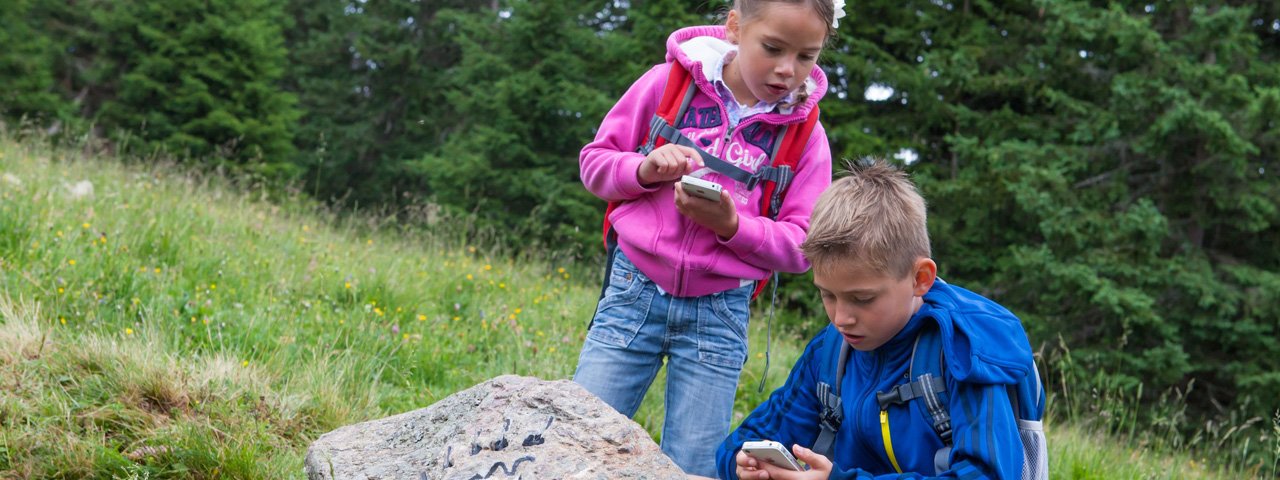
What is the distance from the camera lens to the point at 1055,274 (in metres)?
8.59

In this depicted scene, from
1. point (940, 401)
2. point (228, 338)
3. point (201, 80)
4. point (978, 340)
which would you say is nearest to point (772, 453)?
point (940, 401)

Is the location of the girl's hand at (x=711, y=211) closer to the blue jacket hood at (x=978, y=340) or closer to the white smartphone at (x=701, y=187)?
the white smartphone at (x=701, y=187)

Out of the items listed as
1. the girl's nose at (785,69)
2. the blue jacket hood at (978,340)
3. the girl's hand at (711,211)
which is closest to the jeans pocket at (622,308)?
the girl's hand at (711,211)

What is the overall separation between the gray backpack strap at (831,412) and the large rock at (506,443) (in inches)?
17.3

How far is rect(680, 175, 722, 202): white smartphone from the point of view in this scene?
7.68 feet

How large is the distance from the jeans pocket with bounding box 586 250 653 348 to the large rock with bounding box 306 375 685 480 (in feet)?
1.14

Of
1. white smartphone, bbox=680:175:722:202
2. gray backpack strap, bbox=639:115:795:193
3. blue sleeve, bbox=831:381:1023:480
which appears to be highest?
gray backpack strap, bbox=639:115:795:193

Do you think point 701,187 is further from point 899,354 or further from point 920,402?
point 920,402

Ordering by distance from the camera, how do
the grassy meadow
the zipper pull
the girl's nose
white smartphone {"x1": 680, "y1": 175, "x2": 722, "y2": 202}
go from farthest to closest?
1. the grassy meadow
2. the girl's nose
3. white smartphone {"x1": 680, "y1": 175, "x2": 722, "y2": 202}
4. the zipper pull

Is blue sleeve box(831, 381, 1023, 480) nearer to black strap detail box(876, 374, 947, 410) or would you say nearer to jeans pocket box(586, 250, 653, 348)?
black strap detail box(876, 374, 947, 410)

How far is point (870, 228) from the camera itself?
85.0 inches

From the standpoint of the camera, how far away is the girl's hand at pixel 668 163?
243 cm

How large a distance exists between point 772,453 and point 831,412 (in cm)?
31

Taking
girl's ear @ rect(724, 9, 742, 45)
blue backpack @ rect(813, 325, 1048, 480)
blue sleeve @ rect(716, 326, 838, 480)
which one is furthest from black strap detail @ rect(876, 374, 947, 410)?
girl's ear @ rect(724, 9, 742, 45)
